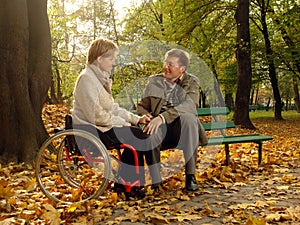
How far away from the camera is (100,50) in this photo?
3611mm

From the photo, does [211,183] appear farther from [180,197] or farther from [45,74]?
[45,74]

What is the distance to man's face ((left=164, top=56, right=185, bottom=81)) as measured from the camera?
4035 mm

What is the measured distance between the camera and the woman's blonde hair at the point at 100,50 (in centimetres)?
362

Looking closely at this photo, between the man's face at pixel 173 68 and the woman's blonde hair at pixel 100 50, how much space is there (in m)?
0.64

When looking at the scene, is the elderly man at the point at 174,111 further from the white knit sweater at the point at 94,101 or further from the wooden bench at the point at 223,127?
the wooden bench at the point at 223,127

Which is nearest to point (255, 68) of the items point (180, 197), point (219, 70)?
point (219, 70)

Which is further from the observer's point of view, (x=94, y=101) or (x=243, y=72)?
(x=243, y=72)

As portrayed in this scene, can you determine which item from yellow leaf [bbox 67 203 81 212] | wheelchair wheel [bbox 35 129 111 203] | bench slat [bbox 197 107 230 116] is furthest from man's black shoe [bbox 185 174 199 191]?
bench slat [bbox 197 107 230 116]

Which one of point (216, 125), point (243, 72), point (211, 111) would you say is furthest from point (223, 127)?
point (243, 72)

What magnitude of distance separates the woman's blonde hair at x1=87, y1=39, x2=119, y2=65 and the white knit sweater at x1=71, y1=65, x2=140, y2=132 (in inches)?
4.4

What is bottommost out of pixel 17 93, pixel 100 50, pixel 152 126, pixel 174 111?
pixel 152 126

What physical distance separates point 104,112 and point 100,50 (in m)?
0.60

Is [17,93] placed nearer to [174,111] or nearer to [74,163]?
[74,163]

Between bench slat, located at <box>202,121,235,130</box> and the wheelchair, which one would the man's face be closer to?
the wheelchair
